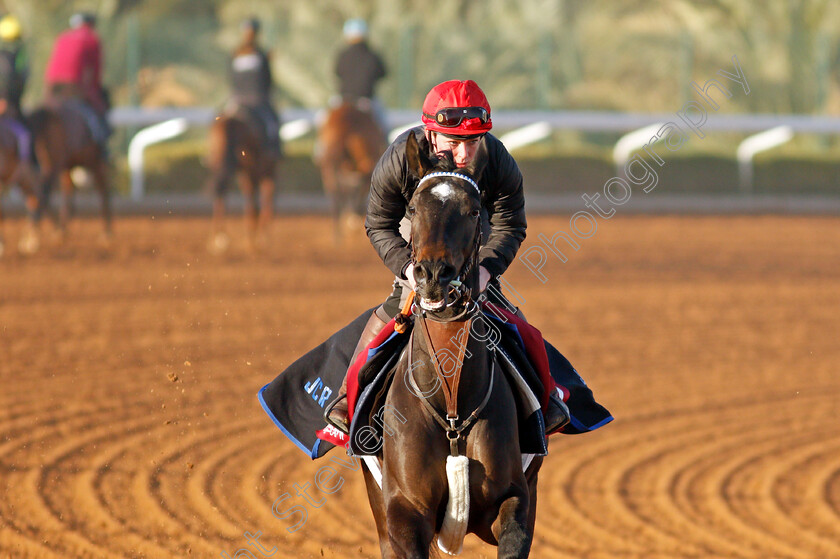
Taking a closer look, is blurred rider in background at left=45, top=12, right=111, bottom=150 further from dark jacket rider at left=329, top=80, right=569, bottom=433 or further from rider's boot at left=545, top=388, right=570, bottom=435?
rider's boot at left=545, top=388, right=570, bottom=435

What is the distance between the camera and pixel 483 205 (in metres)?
4.32

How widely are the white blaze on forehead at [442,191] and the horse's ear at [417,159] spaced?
18 centimetres

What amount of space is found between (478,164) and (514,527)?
1.27 metres

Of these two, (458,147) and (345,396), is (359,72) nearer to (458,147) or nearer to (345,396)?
(345,396)

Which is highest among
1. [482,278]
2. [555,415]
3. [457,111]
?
[457,111]

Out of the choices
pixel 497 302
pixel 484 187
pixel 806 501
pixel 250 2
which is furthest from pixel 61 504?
pixel 250 2

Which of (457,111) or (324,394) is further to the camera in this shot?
(324,394)

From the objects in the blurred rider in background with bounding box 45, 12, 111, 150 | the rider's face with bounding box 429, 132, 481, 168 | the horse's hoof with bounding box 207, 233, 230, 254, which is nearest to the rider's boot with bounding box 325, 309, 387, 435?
the rider's face with bounding box 429, 132, 481, 168

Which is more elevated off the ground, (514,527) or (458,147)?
(458,147)

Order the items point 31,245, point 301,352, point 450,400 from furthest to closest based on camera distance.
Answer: point 31,245
point 301,352
point 450,400

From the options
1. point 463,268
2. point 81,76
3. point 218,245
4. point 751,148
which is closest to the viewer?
point 463,268

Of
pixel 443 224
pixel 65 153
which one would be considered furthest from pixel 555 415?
pixel 65 153

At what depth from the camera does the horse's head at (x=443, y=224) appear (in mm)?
3434

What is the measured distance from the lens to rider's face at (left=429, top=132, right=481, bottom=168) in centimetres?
401
